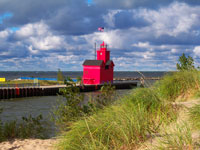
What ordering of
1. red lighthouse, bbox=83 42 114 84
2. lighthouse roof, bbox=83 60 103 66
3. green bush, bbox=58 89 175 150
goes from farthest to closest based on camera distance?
1. red lighthouse, bbox=83 42 114 84
2. lighthouse roof, bbox=83 60 103 66
3. green bush, bbox=58 89 175 150

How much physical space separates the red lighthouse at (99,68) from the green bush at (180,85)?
37.4m

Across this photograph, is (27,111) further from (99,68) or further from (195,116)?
(99,68)

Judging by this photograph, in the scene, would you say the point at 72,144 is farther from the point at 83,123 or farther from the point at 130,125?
the point at 130,125

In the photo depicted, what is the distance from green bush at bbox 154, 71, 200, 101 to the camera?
8206mm

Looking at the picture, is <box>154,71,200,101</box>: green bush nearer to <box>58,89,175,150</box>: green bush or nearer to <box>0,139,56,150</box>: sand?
<box>58,89,175,150</box>: green bush

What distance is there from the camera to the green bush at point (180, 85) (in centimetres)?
821

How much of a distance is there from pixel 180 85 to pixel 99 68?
37.7 m

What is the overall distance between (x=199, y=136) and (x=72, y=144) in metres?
2.26

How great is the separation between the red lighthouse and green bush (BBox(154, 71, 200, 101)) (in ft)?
123

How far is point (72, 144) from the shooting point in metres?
4.33

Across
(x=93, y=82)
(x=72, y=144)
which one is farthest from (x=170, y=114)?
(x=93, y=82)

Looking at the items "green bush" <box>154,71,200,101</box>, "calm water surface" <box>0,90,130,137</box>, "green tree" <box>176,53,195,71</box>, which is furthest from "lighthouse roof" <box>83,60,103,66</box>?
"green bush" <box>154,71,200,101</box>

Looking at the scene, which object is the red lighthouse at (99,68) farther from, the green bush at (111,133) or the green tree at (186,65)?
the green bush at (111,133)

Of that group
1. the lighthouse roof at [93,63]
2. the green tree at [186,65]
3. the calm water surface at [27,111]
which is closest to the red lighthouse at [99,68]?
the lighthouse roof at [93,63]
